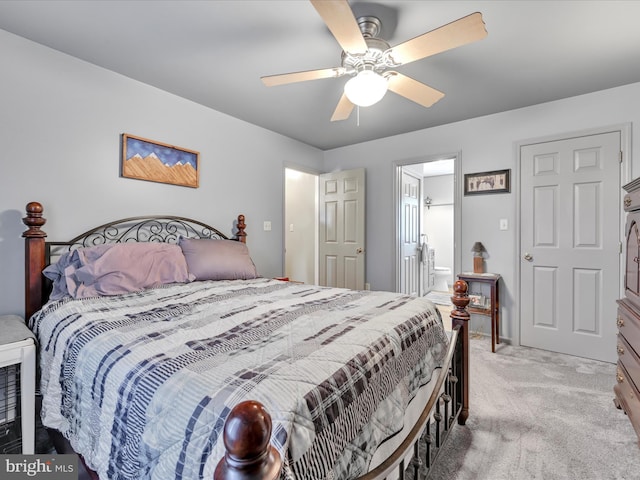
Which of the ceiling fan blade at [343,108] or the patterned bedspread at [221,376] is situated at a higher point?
the ceiling fan blade at [343,108]

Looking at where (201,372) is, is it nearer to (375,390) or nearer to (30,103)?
(375,390)

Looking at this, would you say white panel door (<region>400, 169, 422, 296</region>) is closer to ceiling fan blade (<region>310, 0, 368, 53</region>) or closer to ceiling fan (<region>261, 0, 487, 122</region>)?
ceiling fan (<region>261, 0, 487, 122</region>)

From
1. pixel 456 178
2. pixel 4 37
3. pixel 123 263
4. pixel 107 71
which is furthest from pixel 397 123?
pixel 4 37

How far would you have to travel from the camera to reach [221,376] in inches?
33.9

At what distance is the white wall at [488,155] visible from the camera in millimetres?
2857

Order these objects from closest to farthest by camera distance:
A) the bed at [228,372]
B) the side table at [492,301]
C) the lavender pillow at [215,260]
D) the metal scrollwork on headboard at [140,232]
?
the bed at [228,372] < the metal scrollwork on headboard at [140,232] < the lavender pillow at [215,260] < the side table at [492,301]

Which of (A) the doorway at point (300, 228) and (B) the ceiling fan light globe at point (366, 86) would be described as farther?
(A) the doorway at point (300, 228)

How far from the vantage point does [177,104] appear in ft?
9.53

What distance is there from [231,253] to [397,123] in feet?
7.93

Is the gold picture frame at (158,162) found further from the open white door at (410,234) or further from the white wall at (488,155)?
the open white door at (410,234)

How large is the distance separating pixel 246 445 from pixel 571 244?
11.7ft

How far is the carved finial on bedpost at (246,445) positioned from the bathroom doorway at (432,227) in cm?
377

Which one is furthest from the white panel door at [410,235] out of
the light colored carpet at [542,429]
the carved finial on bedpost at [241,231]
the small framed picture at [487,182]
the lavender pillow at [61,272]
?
the lavender pillow at [61,272]

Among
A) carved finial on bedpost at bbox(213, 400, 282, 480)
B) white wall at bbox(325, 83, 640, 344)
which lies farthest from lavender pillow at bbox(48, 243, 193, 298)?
white wall at bbox(325, 83, 640, 344)
